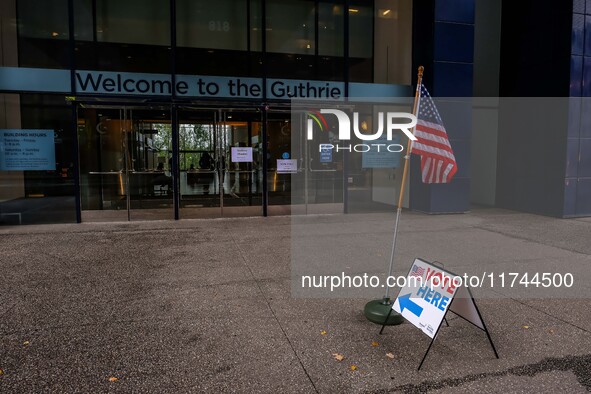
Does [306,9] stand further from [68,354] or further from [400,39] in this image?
[68,354]

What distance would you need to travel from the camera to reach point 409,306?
431 cm

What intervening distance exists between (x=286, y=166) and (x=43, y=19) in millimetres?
9342

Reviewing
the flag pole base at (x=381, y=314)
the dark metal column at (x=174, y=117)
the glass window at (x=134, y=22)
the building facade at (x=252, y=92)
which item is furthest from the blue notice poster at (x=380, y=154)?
the flag pole base at (x=381, y=314)

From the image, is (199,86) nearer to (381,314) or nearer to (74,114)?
(74,114)

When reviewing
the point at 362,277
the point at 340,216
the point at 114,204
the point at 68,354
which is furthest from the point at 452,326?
the point at 114,204

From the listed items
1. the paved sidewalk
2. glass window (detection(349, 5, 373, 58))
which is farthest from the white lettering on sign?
the paved sidewalk

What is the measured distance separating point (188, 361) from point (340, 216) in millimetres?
8496

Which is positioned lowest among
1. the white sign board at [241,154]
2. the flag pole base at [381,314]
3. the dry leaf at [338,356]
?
the dry leaf at [338,356]

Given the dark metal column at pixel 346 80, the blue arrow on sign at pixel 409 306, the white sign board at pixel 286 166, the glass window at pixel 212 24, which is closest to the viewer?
the blue arrow on sign at pixel 409 306

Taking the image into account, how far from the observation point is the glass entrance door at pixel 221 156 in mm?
12156

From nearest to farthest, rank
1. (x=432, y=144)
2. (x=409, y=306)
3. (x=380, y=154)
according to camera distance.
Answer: (x=409, y=306), (x=432, y=144), (x=380, y=154)

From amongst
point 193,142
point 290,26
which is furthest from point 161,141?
point 290,26

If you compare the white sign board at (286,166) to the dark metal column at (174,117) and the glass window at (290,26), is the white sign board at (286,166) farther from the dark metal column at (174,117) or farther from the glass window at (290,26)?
the glass window at (290,26)

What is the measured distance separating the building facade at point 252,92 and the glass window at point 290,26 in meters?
0.04
